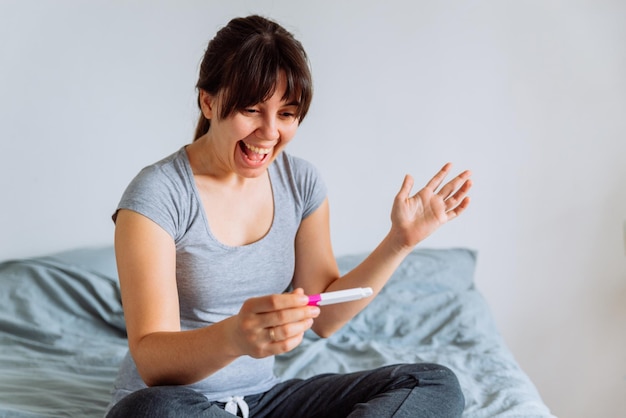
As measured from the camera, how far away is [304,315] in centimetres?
104

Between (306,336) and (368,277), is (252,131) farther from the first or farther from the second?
(306,336)

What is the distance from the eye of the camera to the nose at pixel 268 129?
1287mm

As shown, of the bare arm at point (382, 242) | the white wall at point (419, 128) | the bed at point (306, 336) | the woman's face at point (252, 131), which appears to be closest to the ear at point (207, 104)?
the woman's face at point (252, 131)

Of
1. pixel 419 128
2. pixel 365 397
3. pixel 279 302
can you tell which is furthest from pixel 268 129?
pixel 419 128

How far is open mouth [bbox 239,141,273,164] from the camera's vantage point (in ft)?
4.35

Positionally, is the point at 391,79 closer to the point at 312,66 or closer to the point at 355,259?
the point at 312,66

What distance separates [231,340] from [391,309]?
1067 millimetres

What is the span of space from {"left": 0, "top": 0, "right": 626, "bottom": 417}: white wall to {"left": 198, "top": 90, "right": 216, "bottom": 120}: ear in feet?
3.29

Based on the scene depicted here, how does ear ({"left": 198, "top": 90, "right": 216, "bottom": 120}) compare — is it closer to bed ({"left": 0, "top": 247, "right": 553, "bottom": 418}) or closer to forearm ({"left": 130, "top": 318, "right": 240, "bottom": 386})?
forearm ({"left": 130, "top": 318, "right": 240, "bottom": 386})

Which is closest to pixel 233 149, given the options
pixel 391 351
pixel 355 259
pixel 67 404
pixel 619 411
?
pixel 67 404

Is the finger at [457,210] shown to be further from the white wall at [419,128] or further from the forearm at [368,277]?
the white wall at [419,128]

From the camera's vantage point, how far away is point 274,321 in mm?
1037

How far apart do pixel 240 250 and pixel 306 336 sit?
2.37 ft

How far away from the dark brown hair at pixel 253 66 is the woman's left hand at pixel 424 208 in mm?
227
